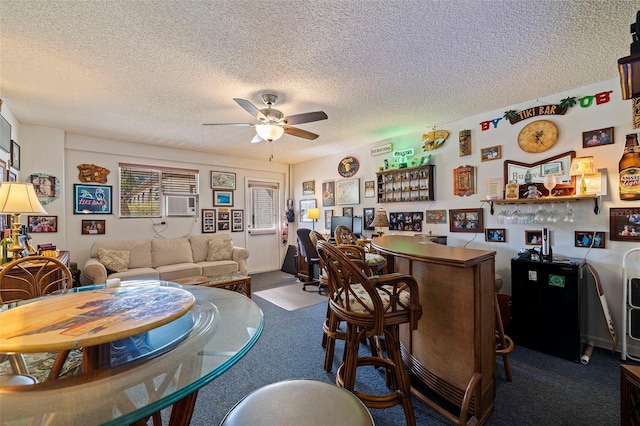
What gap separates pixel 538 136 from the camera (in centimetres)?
304

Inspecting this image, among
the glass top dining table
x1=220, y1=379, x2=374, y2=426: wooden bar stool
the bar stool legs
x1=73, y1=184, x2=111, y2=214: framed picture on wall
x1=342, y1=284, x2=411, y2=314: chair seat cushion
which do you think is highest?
x1=73, y1=184, x2=111, y2=214: framed picture on wall

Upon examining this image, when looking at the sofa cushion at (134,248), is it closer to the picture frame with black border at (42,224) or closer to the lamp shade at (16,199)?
the picture frame with black border at (42,224)

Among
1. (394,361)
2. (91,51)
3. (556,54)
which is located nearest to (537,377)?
(394,361)

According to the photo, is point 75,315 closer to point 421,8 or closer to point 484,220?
point 421,8

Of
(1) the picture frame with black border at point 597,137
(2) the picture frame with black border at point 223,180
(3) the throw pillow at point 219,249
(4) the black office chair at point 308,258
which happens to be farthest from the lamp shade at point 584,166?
(2) the picture frame with black border at point 223,180

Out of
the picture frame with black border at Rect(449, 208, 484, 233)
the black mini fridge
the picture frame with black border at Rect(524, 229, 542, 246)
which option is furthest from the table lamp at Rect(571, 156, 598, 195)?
the picture frame with black border at Rect(449, 208, 484, 233)

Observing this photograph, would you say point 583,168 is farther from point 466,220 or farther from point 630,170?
point 466,220

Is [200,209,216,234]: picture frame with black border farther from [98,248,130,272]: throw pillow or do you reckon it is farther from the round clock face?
the round clock face

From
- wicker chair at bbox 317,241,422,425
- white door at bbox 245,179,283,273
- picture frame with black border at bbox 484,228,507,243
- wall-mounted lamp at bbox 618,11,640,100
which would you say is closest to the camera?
wall-mounted lamp at bbox 618,11,640,100

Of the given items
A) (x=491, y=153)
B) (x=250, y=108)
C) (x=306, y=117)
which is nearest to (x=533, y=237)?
(x=491, y=153)

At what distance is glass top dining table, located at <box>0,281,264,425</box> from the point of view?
67 cm

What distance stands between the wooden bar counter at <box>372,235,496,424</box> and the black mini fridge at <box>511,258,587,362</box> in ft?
4.18

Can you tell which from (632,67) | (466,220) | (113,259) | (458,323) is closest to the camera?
(632,67)

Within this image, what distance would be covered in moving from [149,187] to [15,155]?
5.48ft
